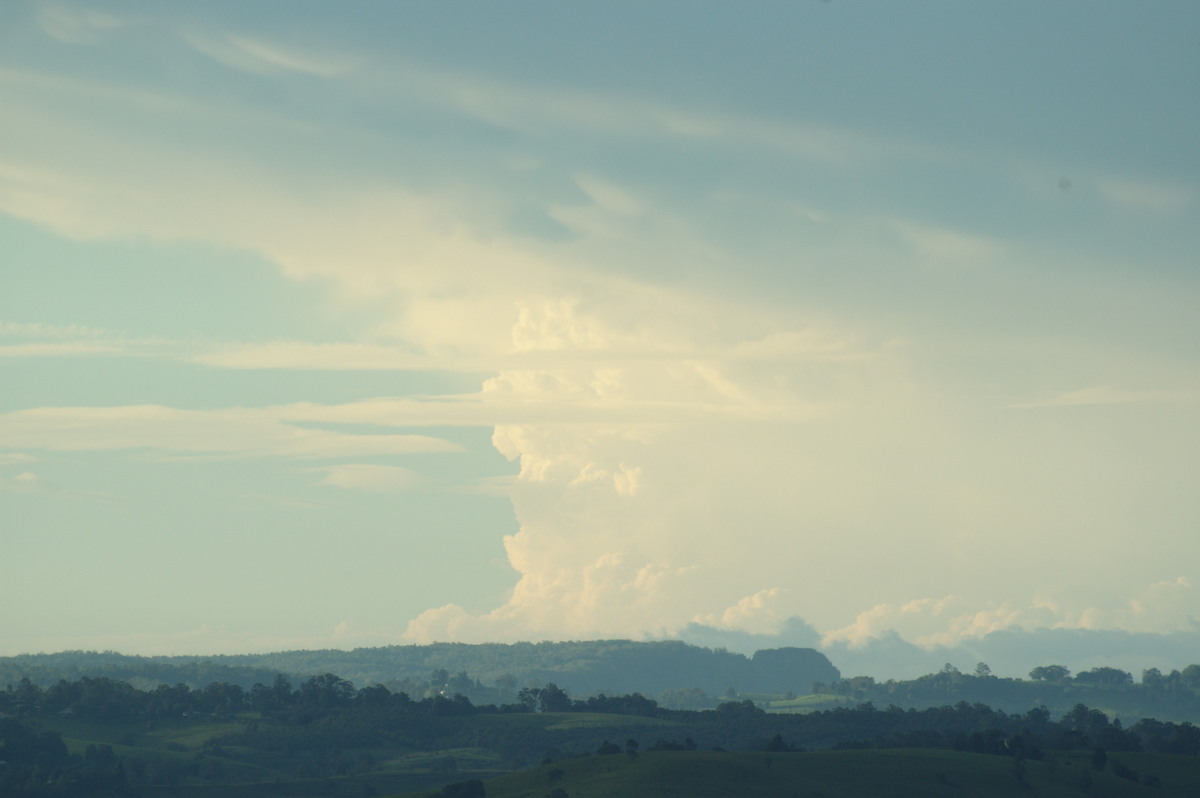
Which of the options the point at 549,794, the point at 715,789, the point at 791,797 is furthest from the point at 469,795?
the point at 791,797

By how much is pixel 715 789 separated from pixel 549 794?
27196 millimetres

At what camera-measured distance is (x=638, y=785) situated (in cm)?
19450

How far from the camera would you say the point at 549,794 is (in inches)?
7510

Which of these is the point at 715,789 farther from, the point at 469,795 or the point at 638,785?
the point at 469,795

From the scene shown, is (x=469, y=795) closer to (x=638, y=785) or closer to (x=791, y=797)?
(x=638, y=785)

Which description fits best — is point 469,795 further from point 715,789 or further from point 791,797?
point 791,797

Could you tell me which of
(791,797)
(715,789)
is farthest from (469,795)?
(791,797)

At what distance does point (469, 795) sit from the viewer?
654 ft

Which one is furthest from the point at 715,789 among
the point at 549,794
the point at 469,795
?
the point at 469,795

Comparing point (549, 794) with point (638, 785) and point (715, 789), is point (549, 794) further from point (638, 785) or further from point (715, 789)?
point (715, 789)

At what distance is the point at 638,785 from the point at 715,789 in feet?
42.3

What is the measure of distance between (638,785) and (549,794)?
47.2ft

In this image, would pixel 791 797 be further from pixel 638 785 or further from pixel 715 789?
pixel 638 785

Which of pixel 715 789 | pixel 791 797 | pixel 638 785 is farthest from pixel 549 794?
pixel 791 797
